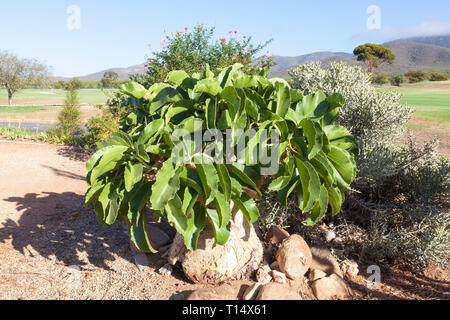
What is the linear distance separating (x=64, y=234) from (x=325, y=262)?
133 inches

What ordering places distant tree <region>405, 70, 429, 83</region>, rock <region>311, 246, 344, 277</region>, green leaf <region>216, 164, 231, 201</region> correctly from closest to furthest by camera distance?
1. green leaf <region>216, 164, 231, 201</region>
2. rock <region>311, 246, 344, 277</region>
3. distant tree <region>405, 70, 429, 83</region>

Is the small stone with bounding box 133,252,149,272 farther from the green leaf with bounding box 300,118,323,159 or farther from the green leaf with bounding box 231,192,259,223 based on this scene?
the green leaf with bounding box 300,118,323,159

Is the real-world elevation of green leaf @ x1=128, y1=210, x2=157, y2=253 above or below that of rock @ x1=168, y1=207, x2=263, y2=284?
above

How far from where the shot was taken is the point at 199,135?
9.17ft

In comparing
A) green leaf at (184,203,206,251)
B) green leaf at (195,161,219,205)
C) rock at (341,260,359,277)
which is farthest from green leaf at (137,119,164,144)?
rock at (341,260,359,277)

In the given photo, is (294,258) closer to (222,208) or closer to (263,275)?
(263,275)

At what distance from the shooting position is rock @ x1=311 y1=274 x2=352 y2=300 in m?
3.25

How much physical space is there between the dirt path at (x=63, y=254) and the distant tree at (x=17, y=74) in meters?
37.6

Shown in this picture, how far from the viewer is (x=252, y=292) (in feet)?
10.1

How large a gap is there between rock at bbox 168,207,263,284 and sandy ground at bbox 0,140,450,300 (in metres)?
0.18

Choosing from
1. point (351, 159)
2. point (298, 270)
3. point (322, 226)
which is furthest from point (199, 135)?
point (322, 226)

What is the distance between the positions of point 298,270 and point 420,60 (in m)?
225

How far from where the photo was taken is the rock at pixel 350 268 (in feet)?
12.1

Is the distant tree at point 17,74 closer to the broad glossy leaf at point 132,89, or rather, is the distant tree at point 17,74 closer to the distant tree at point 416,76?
the broad glossy leaf at point 132,89
